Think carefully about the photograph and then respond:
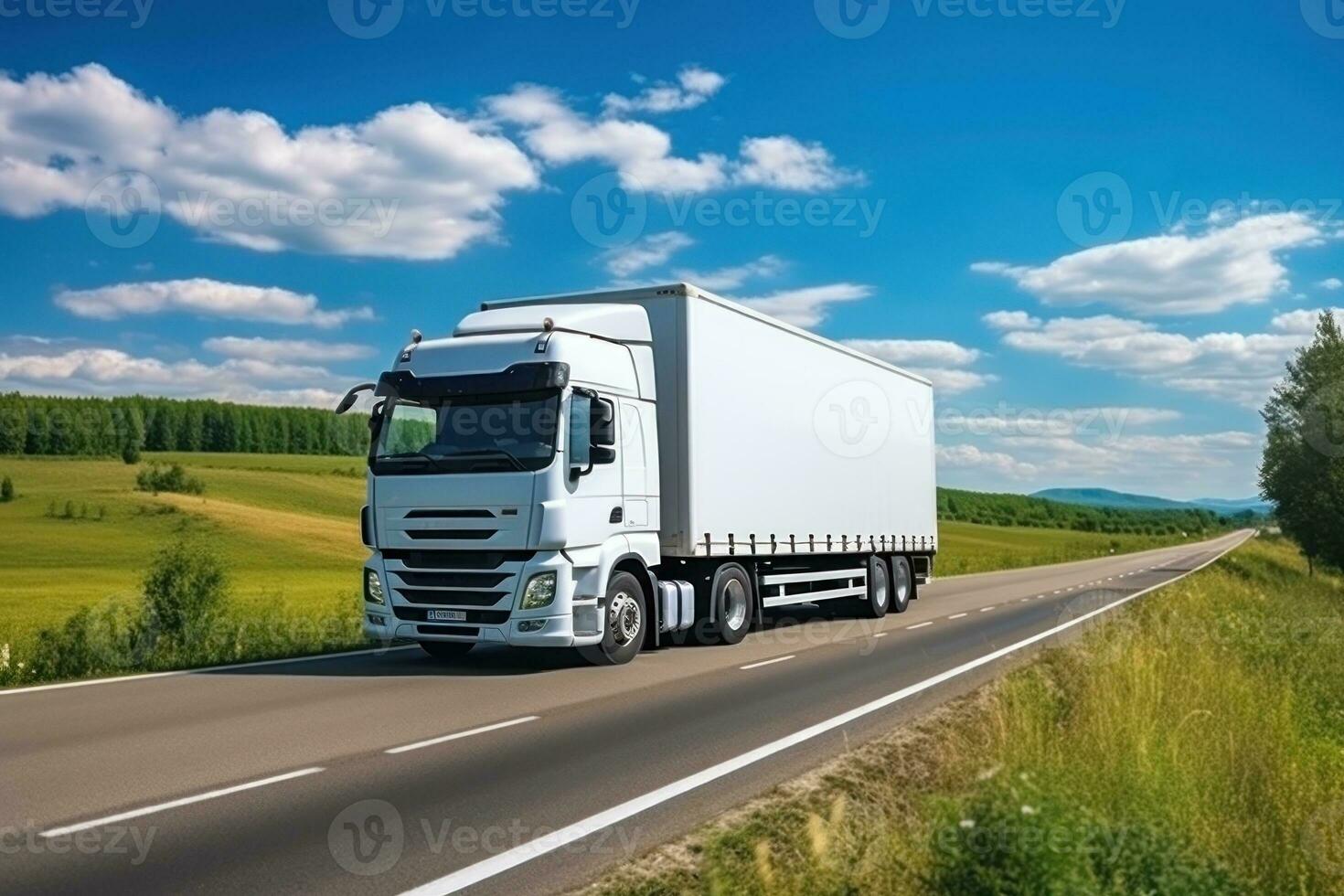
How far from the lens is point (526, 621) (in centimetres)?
1162

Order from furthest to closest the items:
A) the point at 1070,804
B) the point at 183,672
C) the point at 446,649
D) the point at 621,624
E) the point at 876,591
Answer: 1. the point at 876,591
2. the point at 446,649
3. the point at 621,624
4. the point at 183,672
5. the point at 1070,804

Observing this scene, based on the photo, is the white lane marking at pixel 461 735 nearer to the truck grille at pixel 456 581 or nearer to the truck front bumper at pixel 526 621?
the truck front bumper at pixel 526 621

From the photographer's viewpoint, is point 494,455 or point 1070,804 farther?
point 494,455

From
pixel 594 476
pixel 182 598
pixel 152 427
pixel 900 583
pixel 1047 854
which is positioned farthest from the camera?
pixel 152 427

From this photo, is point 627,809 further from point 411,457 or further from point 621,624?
point 411,457

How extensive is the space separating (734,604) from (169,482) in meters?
69.2

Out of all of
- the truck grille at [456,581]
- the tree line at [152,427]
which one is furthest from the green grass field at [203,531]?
the truck grille at [456,581]

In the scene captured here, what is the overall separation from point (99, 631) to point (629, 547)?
643 cm

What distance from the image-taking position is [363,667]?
12727mm

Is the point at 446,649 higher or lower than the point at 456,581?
lower

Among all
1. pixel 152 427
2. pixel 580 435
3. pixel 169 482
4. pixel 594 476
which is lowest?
pixel 594 476

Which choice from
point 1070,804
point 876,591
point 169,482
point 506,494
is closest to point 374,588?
point 506,494

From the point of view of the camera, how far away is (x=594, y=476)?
1227 centimetres

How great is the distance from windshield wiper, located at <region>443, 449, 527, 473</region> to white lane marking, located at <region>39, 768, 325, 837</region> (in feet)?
15.7
